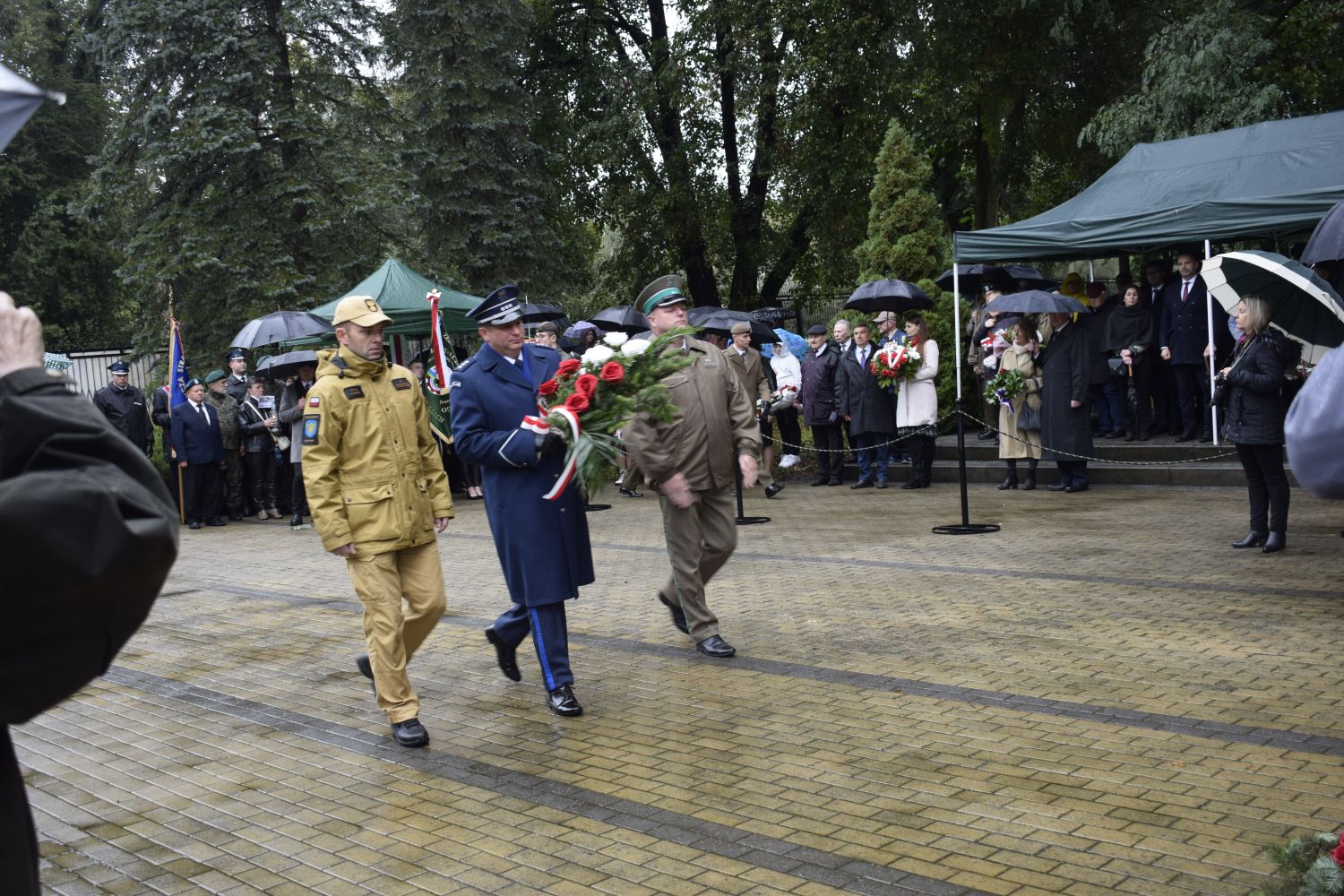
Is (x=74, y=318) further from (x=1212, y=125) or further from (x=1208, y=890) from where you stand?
(x=1208, y=890)

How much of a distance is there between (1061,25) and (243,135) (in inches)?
546

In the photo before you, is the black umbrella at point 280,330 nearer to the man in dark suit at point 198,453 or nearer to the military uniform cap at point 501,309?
the man in dark suit at point 198,453

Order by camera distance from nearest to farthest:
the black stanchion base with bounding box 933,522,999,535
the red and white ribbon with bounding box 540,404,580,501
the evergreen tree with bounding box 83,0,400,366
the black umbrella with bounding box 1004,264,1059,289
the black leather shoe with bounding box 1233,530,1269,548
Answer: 1. the red and white ribbon with bounding box 540,404,580,501
2. the black leather shoe with bounding box 1233,530,1269,548
3. the black stanchion base with bounding box 933,522,999,535
4. the black umbrella with bounding box 1004,264,1059,289
5. the evergreen tree with bounding box 83,0,400,366

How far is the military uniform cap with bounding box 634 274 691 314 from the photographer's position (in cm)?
770

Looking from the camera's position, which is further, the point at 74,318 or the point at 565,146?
the point at 74,318

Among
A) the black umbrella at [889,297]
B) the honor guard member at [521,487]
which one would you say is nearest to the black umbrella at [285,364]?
the black umbrella at [889,297]

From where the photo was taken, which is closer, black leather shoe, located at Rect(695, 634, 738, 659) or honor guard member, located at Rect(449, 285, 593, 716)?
honor guard member, located at Rect(449, 285, 593, 716)

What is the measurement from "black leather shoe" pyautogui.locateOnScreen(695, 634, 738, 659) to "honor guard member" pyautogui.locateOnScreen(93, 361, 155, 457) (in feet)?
42.1

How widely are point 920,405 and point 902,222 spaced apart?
15.7 feet

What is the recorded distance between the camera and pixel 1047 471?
1659 cm

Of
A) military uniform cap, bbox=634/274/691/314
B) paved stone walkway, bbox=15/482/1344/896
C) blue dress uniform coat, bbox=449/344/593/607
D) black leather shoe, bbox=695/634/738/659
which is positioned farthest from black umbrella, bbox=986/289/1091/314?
blue dress uniform coat, bbox=449/344/593/607

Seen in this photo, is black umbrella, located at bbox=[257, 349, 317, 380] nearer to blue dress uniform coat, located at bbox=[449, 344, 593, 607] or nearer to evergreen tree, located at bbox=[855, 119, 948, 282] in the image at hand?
evergreen tree, located at bbox=[855, 119, 948, 282]

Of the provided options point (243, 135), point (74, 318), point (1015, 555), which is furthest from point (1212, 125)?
point (74, 318)

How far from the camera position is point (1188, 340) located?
16.0 m
